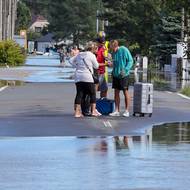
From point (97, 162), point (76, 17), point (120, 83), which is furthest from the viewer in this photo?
point (76, 17)

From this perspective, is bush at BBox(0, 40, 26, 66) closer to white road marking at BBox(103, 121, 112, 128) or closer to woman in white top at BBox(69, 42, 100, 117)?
woman in white top at BBox(69, 42, 100, 117)

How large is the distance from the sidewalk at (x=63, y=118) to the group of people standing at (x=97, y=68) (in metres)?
0.47

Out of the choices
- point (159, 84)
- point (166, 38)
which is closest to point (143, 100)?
point (159, 84)

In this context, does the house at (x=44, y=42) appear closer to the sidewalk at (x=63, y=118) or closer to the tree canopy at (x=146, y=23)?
the tree canopy at (x=146, y=23)

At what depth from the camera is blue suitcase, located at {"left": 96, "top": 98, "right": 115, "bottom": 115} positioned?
18.8 m

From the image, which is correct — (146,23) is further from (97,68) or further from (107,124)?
(107,124)

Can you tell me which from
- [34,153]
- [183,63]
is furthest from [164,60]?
[34,153]

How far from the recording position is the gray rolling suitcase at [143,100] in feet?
61.1

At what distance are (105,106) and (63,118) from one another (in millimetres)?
1302

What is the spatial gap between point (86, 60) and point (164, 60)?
3406cm

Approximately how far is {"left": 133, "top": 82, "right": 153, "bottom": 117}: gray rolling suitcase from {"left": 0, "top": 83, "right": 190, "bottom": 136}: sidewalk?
212 mm

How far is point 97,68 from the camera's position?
723 inches

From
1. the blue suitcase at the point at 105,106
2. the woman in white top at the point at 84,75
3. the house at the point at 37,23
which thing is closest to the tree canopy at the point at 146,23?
Result: the blue suitcase at the point at 105,106

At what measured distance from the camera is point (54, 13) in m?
129
